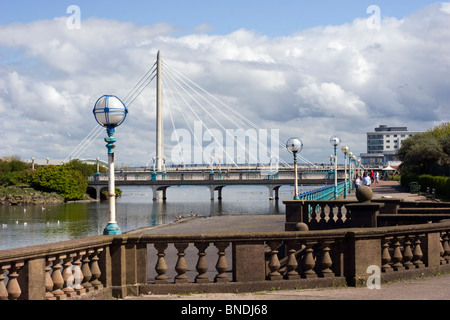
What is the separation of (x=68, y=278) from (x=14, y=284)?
1.02 metres

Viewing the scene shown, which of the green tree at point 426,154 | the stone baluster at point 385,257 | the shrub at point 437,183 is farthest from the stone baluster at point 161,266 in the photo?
the green tree at point 426,154

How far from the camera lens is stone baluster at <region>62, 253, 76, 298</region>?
888cm

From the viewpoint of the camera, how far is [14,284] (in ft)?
26.4

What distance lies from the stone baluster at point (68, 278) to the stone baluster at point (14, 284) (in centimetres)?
87

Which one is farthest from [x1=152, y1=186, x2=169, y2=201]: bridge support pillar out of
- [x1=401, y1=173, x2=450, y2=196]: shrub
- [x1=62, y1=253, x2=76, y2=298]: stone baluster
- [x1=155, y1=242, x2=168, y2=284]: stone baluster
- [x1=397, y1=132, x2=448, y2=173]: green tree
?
[x1=62, y1=253, x2=76, y2=298]: stone baluster

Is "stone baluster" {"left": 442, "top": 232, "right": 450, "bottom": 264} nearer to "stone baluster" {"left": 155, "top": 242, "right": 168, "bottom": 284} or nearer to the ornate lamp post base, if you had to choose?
"stone baluster" {"left": 155, "top": 242, "right": 168, "bottom": 284}

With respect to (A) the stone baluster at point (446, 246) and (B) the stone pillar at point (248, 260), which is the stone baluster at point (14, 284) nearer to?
(B) the stone pillar at point (248, 260)

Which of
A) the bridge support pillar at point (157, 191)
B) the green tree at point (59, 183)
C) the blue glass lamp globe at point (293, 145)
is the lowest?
the bridge support pillar at point (157, 191)

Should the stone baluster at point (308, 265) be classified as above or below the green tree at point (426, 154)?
below

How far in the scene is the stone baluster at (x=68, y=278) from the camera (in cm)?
888

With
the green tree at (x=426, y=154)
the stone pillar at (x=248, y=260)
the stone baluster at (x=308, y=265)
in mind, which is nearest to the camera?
the stone pillar at (x=248, y=260)

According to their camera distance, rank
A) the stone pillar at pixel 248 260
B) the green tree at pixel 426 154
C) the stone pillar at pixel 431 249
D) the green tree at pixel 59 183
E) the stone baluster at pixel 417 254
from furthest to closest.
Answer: the green tree at pixel 59 183 → the green tree at pixel 426 154 → the stone pillar at pixel 431 249 → the stone baluster at pixel 417 254 → the stone pillar at pixel 248 260
